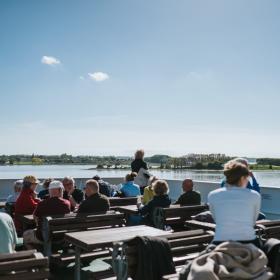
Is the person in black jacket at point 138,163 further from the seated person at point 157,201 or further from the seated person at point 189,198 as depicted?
the seated person at point 157,201

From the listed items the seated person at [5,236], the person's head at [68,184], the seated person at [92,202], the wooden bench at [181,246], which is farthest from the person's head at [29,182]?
the wooden bench at [181,246]

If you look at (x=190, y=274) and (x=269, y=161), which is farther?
(x=269, y=161)

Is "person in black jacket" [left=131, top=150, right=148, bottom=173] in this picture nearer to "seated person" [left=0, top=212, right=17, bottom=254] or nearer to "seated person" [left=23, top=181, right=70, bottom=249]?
"seated person" [left=23, top=181, right=70, bottom=249]

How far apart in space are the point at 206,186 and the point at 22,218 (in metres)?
5.19

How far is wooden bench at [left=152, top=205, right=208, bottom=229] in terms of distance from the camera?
219 inches

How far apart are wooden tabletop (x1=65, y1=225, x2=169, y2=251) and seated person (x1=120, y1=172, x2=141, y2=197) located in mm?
3533

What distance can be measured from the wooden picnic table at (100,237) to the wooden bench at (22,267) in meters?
0.88

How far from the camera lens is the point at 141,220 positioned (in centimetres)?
600

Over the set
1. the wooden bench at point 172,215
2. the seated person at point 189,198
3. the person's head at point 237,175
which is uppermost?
the person's head at point 237,175

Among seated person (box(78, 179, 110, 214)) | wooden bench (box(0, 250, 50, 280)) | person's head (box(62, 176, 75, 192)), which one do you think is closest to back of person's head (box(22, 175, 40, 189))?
person's head (box(62, 176, 75, 192))

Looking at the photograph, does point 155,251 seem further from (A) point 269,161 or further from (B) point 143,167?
(A) point 269,161

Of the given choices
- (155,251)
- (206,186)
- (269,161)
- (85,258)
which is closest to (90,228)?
(85,258)

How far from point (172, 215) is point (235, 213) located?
8.80ft

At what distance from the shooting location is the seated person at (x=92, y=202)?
526 cm
